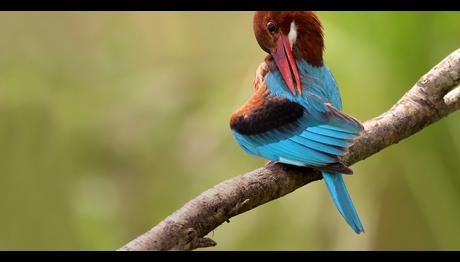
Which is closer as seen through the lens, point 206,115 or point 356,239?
point 356,239

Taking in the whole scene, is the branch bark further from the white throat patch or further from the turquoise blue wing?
the white throat patch

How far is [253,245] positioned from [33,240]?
847mm

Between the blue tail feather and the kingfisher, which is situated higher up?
the kingfisher

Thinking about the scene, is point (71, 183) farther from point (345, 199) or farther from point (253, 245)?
point (345, 199)

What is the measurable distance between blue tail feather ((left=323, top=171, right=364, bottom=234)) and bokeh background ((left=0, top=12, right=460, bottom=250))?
78cm

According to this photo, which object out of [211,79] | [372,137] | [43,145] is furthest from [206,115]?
[372,137]

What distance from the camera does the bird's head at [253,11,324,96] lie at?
6.98 ft

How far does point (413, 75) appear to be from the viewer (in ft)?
9.21

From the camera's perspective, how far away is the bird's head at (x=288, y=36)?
2.13 meters

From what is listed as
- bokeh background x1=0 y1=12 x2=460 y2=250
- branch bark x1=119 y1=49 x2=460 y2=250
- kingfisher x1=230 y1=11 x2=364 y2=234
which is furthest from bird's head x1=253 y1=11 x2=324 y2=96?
bokeh background x1=0 y1=12 x2=460 y2=250

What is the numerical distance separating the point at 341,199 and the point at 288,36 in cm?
48

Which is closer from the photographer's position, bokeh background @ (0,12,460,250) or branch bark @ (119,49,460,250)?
branch bark @ (119,49,460,250)

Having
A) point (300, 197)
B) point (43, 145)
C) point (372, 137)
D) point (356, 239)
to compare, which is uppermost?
point (43, 145)

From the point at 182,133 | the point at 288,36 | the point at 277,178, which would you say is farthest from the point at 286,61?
the point at 182,133
